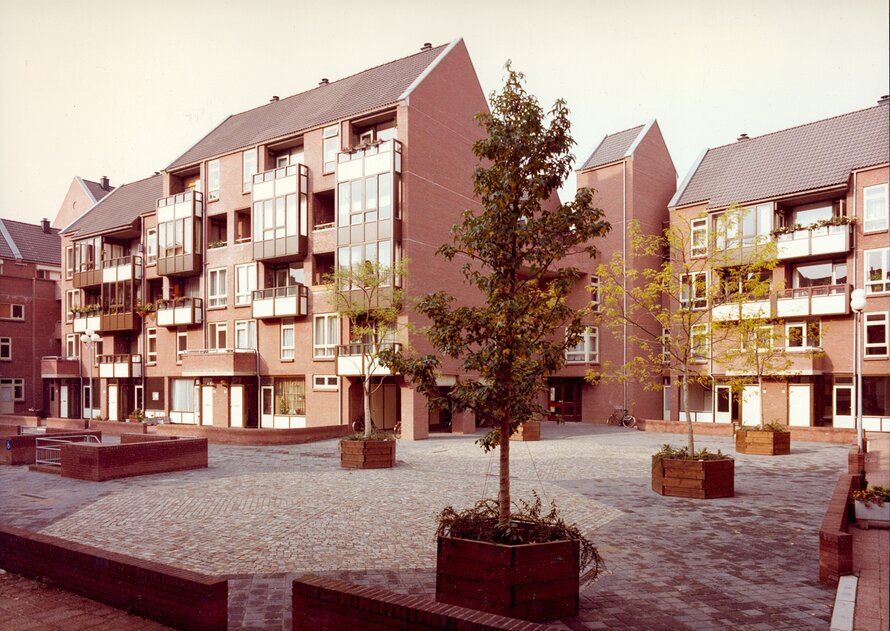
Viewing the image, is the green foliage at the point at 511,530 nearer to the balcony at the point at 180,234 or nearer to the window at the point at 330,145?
the window at the point at 330,145

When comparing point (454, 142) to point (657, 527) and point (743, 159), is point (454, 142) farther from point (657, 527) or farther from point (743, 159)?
point (657, 527)

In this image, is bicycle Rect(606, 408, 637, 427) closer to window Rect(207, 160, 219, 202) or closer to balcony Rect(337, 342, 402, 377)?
balcony Rect(337, 342, 402, 377)

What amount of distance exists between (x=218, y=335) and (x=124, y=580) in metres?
32.0

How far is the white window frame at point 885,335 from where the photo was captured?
97.1ft

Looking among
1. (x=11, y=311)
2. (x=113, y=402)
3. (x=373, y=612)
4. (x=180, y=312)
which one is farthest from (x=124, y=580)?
(x=11, y=311)

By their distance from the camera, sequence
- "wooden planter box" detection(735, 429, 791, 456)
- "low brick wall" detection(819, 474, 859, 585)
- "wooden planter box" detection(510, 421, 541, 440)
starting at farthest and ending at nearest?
1. "wooden planter box" detection(510, 421, 541, 440)
2. "wooden planter box" detection(735, 429, 791, 456)
3. "low brick wall" detection(819, 474, 859, 585)

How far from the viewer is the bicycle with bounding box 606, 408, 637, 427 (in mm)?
36500

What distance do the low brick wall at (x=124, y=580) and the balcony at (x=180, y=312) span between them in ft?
101

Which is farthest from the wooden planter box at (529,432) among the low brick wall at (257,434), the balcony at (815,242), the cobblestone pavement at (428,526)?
the balcony at (815,242)

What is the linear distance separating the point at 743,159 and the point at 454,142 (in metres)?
16.9

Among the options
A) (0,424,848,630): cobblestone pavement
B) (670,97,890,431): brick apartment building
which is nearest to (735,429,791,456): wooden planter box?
(0,424,848,630): cobblestone pavement

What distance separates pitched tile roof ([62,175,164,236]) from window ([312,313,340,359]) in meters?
18.2

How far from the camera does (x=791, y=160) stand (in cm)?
3462

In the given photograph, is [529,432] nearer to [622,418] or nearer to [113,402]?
[622,418]
